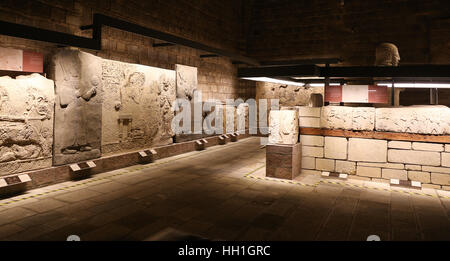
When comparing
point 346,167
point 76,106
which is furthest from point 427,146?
point 76,106

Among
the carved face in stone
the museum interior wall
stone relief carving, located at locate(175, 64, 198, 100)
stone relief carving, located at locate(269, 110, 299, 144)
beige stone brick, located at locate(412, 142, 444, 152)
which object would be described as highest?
the museum interior wall

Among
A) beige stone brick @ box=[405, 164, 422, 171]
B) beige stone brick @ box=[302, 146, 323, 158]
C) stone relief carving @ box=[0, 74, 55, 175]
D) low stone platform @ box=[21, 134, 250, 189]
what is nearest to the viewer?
stone relief carving @ box=[0, 74, 55, 175]

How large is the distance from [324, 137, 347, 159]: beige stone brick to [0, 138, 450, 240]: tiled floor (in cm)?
66

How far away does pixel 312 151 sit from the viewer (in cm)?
719

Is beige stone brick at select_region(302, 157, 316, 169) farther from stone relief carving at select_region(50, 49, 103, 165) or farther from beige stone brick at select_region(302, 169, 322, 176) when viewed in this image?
stone relief carving at select_region(50, 49, 103, 165)

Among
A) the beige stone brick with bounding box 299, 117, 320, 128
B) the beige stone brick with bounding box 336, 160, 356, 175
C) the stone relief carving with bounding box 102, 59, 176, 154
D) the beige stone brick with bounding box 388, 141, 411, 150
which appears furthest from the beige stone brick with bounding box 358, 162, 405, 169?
the stone relief carving with bounding box 102, 59, 176, 154

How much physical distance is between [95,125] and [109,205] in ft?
8.99

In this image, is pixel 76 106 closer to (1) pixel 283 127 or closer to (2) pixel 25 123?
(2) pixel 25 123

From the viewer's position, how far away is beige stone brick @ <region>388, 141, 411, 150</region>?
6252mm

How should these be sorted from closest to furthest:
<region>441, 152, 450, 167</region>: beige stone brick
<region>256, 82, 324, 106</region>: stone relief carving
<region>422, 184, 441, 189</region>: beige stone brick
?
<region>441, 152, 450, 167</region>: beige stone brick
<region>422, 184, 441, 189</region>: beige stone brick
<region>256, 82, 324, 106</region>: stone relief carving

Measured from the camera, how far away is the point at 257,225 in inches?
165

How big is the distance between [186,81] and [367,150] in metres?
5.97

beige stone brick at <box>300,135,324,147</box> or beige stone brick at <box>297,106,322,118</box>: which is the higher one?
beige stone brick at <box>297,106,322,118</box>

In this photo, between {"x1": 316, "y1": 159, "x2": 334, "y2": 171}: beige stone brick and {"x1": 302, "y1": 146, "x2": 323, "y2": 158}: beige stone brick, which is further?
{"x1": 302, "y1": 146, "x2": 323, "y2": 158}: beige stone brick
